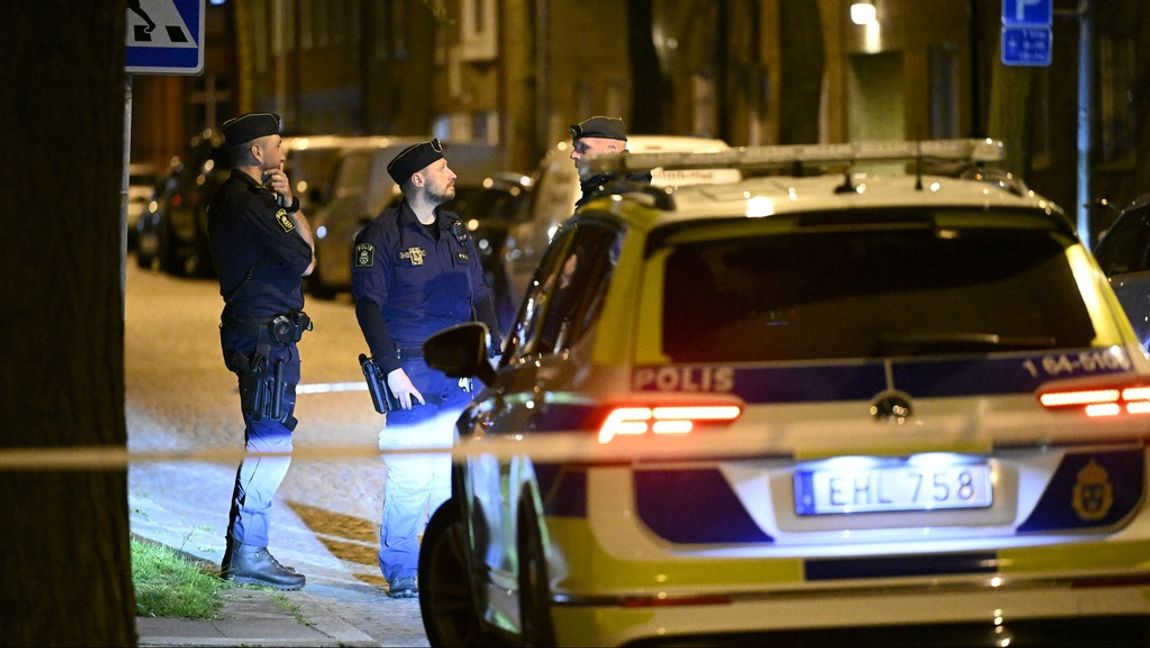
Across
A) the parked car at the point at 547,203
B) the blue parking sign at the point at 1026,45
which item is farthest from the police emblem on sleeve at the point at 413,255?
the blue parking sign at the point at 1026,45

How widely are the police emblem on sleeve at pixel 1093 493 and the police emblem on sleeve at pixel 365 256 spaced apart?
4.25 m

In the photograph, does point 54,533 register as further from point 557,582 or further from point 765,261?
point 765,261

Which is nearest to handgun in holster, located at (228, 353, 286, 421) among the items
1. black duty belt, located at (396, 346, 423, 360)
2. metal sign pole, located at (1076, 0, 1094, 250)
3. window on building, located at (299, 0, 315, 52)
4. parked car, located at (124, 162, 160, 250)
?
black duty belt, located at (396, 346, 423, 360)

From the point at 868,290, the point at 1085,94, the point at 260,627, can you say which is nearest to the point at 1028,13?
the point at 1085,94

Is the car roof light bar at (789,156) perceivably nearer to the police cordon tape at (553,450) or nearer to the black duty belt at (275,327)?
the police cordon tape at (553,450)

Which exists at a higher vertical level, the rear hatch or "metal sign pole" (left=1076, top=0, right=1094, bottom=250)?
"metal sign pole" (left=1076, top=0, right=1094, bottom=250)

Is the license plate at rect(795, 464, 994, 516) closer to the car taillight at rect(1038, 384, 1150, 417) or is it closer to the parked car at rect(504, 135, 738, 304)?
the car taillight at rect(1038, 384, 1150, 417)

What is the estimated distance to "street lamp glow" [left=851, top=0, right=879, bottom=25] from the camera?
32281 mm

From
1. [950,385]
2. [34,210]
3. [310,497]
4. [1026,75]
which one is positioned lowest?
→ [310,497]

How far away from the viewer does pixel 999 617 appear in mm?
5762

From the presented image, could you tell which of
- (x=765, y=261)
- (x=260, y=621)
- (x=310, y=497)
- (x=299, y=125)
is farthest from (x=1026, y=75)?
(x=299, y=125)

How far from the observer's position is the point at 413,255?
31.4ft

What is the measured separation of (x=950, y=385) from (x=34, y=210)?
2349 millimetres

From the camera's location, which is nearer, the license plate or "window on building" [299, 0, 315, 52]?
the license plate
